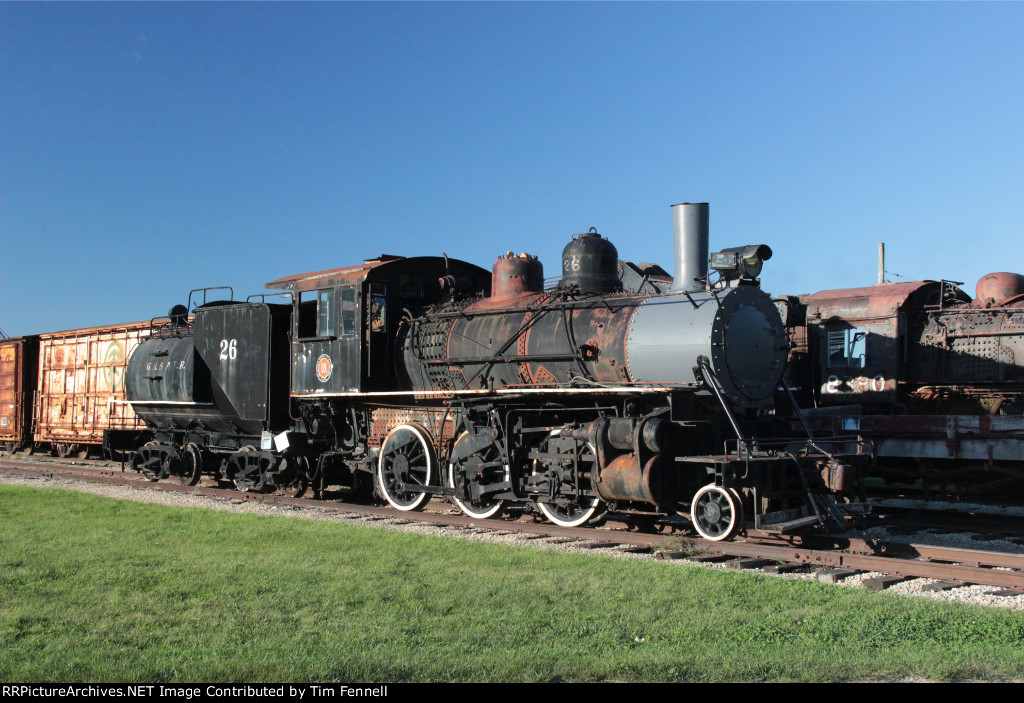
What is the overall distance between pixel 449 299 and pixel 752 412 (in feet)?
16.6

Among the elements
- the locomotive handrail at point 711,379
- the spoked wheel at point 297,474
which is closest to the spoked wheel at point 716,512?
the locomotive handrail at point 711,379

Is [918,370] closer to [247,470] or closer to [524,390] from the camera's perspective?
[524,390]

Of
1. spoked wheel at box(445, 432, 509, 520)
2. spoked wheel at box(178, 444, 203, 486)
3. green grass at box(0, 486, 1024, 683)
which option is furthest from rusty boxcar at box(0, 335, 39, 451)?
spoked wheel at box(445, 432, 509, 520)

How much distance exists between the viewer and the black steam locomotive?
10.0m

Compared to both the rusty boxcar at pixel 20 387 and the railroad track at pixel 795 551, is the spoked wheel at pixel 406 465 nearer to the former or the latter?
the railroad track at pixel 795 551

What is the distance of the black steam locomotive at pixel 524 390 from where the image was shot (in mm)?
10039

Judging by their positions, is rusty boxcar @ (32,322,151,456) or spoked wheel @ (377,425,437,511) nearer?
spoked wheel @ (377,425,437,511)

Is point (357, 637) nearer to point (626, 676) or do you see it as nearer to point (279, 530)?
point (626, 676)

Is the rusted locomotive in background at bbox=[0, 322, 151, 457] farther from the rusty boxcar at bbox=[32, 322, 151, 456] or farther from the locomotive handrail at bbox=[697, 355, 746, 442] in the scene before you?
the locomotive handrail at bbox=[697, 355, 746, 442]

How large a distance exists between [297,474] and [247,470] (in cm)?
103

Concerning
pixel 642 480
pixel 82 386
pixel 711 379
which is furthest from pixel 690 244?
pixel 82 386

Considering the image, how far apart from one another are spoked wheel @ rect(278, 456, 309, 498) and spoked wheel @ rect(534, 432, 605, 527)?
213 inches

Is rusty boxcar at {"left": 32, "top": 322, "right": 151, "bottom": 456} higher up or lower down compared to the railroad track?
higher up
